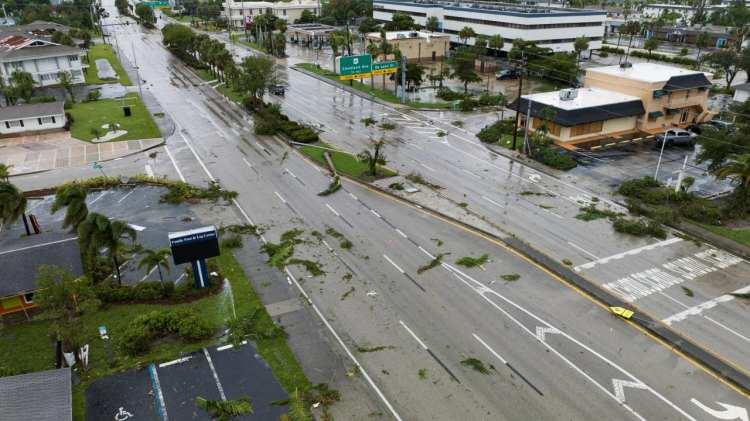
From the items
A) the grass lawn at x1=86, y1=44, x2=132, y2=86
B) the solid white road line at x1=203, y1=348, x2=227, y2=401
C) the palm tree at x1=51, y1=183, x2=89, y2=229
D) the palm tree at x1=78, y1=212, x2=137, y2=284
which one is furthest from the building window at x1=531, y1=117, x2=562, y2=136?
the grass lawn at x1=86, y1=44, x2=132, y2=86

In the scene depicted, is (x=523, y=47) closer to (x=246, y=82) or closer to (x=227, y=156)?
(x=246, y=82)

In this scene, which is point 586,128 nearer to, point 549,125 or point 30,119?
point 549,125

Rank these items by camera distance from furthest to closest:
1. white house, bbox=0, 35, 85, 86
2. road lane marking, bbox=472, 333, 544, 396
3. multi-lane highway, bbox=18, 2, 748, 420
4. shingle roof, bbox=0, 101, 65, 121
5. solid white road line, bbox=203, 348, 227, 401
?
white house, bbox=0, 35, 85, 86, shingle roof, bbox=0, 101, 65, 121, road lane marking, bbox=472, 333, 544, 396, solid white road line, bbox=203, 348, 227, 401, multi-lane highway, bbox=18, 2, 748, 420

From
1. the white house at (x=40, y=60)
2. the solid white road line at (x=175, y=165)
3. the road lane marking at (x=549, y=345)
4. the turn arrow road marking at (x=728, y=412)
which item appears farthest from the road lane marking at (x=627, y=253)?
the white house at (x=40, y=60)

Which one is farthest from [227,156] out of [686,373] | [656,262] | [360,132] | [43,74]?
[43,74]

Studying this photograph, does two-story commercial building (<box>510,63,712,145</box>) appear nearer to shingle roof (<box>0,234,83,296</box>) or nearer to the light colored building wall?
shingle roof (<box>0,234,83,296</box>)

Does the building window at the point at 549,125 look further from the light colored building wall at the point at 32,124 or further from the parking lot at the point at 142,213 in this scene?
the light colored building wall at the point at 32,124

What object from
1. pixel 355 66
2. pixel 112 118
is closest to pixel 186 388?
pixel 355 66
